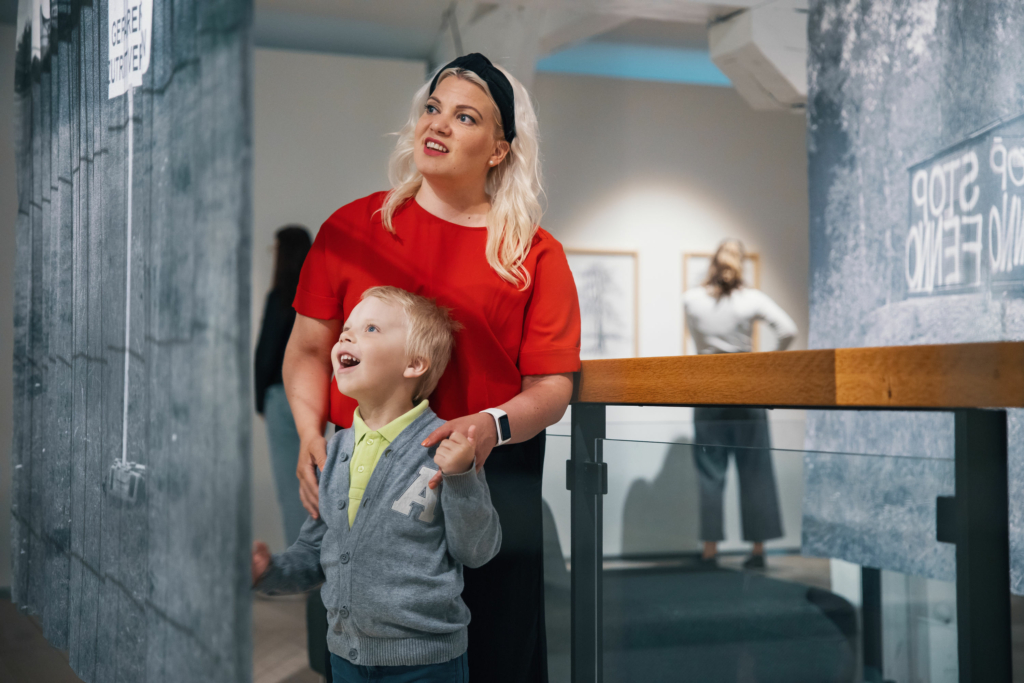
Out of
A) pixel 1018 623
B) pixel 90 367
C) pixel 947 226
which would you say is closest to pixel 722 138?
pixel 947 226

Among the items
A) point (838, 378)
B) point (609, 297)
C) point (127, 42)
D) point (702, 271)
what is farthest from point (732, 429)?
point (702, 271)

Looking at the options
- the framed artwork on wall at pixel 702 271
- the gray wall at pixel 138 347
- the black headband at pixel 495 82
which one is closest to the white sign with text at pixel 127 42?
the gray wall at pixel 138 347

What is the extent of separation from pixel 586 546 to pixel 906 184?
7.43 feet

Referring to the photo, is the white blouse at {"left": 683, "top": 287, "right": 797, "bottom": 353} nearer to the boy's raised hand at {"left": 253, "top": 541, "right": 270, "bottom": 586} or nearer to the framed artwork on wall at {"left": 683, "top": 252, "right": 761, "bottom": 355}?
the framed artwork on wall at {"left": 683, "top": 252, "right": 761, "bottom": 355}

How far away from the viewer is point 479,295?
4.26 ft

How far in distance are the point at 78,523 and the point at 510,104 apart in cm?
88

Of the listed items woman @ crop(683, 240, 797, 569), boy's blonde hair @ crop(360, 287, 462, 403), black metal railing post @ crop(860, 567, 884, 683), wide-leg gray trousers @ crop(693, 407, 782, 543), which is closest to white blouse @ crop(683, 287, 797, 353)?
woman @ crop(683, 240, 797, 569)

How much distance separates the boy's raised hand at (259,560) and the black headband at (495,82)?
72cm

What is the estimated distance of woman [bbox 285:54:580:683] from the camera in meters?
1.29

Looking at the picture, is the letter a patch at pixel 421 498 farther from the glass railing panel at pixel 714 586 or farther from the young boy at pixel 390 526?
the glass railing panel at pixel 714 586

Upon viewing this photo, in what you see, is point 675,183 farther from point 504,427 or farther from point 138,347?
point 138,347

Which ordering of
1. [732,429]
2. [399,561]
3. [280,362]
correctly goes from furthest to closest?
[280,362] → [732,429] → [399,561]

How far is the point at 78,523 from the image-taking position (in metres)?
1.22

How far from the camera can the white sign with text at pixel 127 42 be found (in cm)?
102
